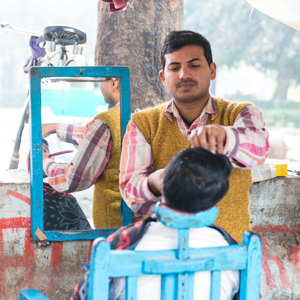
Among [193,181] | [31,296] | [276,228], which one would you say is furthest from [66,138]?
[276,228]

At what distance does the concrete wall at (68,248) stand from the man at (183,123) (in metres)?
0.66

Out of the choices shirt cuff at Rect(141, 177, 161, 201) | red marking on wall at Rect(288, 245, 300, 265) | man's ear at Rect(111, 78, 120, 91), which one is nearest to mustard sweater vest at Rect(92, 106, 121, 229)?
man's ear at Rect(111, 78, 120, 91)

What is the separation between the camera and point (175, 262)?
147 centimetres

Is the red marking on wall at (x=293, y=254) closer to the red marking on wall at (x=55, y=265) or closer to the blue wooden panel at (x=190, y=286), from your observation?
the red marking on wall at (x=55, y=265)

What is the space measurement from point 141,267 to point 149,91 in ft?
6.39

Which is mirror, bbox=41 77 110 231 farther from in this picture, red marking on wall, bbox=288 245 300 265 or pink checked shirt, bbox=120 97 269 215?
red marking on wall, bbox=288 245 300 265

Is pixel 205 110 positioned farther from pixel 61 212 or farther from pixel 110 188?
pixel 61 212

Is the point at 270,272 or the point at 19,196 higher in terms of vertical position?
the point at 19,196

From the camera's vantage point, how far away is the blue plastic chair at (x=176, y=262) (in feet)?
4.67

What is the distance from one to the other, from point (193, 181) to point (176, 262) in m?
0.24

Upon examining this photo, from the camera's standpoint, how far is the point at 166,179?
1513 mm

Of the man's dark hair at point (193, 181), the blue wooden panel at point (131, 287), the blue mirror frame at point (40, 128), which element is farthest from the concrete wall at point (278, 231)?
the blue wooden panel at point (131, 287)

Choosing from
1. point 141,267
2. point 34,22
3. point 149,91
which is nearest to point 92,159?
point 149,91

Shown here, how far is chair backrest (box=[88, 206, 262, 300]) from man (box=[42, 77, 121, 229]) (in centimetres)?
109
